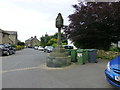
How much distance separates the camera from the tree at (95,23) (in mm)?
9656

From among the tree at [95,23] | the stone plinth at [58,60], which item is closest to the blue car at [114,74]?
the stone plinth at [58,60]

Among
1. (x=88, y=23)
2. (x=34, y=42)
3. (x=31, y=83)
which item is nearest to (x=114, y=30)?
(x=88, y=23)

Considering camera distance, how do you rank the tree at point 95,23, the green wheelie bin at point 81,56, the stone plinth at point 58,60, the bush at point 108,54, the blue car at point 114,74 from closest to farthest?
the blue car at point 114,74, the stone plinth at point 58,60, the green wheelie bin at point 81,56, the tree at point 95,23, the bush at point 108,54

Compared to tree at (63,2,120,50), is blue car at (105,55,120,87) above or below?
below

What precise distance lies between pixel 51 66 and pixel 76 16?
18.2ft

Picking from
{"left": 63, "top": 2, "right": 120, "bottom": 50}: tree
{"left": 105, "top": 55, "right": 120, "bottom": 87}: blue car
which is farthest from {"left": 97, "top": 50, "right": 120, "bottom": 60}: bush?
{"left": 105, "top": 55, "right": 120, "bottom": 87}: blue car

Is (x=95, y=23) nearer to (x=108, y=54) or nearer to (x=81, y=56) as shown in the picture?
(x=108, y=54)

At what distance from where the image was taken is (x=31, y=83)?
4500 mm

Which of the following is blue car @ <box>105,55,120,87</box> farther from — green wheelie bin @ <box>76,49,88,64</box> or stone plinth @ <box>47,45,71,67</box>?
green wheelie bin @ <box>76,49,88,64</box>

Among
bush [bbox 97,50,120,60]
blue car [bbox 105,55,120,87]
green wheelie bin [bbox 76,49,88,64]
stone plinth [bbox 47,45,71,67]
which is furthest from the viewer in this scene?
Result: bush [bbox 97,50,120,60]

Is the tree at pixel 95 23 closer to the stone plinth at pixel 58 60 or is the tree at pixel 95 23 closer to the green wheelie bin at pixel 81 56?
the green wheelie bin at pixel 81 56

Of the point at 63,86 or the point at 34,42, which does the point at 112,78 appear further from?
the point at 34,42

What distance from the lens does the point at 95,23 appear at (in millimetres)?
10539

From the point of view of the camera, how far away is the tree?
9656 millimetres
